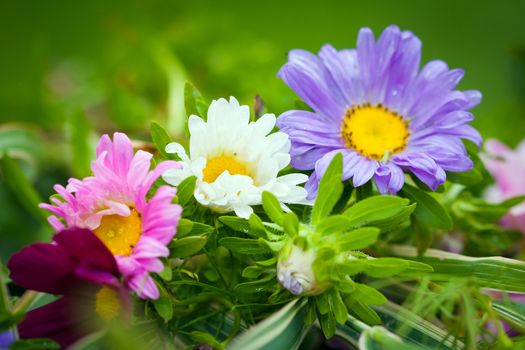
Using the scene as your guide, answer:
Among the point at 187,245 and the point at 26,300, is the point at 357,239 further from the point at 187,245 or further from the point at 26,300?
the point at 26,300

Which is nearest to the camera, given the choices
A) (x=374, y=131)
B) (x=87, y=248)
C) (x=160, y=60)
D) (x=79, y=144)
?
(x=87, y=248)

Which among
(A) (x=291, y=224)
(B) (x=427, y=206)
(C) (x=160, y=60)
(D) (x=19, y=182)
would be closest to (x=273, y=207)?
(A) (x=291, y=224)

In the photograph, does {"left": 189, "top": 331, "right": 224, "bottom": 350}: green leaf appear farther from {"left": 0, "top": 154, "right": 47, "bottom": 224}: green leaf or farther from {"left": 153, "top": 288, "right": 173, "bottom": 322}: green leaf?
{"left": 0, "top": 154, "right": 47, "bottom": 224}: green leaf

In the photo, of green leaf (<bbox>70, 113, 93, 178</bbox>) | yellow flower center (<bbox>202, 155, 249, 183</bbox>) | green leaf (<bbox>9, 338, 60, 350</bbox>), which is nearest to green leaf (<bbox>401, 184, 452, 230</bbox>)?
yellow flower center (<bbox>202, 155, 249, 183</bbox>)

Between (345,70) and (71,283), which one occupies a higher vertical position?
(345,70)

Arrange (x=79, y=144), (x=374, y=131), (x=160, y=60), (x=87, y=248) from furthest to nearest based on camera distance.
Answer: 1. (x=160, y=60)
2. (x=79, y=144)
3. (x=374, y=131)
4. (x=87, y=248)

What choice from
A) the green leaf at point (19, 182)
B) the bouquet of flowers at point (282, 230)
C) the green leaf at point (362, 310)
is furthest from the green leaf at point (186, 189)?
the green leaf at point (19, 182)

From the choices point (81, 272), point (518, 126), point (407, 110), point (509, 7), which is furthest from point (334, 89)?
point (509, 7)
